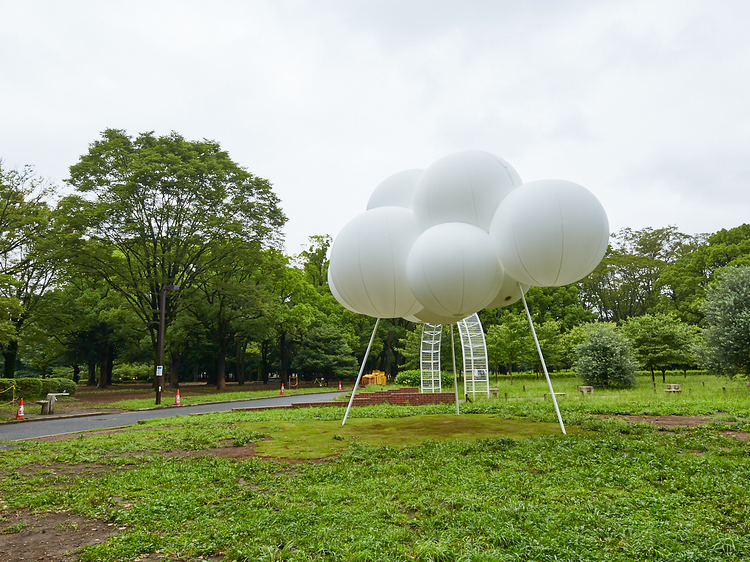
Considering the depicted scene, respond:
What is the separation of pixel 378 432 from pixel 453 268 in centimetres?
518

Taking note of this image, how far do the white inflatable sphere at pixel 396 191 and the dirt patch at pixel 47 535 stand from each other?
8.67m

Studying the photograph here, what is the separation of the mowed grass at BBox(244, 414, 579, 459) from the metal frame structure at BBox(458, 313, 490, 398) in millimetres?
7767

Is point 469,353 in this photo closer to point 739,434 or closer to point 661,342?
point 661,342

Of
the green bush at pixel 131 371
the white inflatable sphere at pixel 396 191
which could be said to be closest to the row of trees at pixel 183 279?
the green bush at pixel 131 371

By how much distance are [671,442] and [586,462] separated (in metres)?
2.65

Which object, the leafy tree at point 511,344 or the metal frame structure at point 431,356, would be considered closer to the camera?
the metal frame structure at point 431,356

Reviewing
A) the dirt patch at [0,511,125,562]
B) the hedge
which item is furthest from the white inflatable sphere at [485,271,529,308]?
the hedge

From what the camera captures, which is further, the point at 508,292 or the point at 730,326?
the point at 730,326

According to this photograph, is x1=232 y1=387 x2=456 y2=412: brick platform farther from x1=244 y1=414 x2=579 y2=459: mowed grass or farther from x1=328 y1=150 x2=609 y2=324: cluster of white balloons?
x1=328 y1=150 x2=609 y2=324: cluster of white balloons

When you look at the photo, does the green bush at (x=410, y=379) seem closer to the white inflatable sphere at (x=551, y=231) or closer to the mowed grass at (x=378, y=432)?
the mowed grass at (x=378, y=432)

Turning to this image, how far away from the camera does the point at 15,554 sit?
462cm

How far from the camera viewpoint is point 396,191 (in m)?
11.9

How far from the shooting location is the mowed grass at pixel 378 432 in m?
9.92

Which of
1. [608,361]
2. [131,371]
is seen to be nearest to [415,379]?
[608,361]
